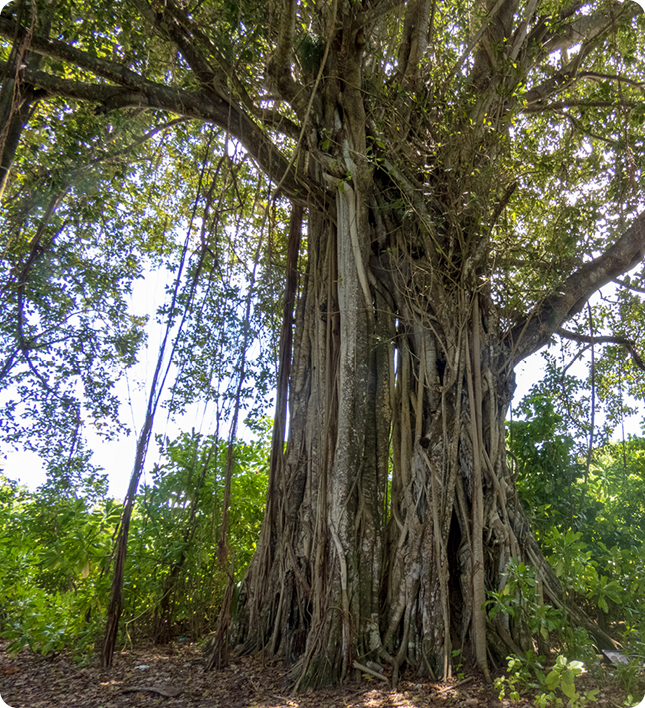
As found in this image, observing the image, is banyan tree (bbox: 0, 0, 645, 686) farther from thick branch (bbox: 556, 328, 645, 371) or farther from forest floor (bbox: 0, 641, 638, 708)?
thick branch (bbox: 556, 328, 645, 371)

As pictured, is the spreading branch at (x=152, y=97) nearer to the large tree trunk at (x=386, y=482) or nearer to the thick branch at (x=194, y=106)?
the thick branch at (x=194, y=106)

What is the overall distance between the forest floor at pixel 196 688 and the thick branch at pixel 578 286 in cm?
190

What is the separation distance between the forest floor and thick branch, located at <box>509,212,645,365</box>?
6.25 feet

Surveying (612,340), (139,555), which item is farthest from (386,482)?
(612,340)

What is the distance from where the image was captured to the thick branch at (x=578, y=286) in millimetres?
3033

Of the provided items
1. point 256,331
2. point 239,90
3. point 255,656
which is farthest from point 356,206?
point 255,656

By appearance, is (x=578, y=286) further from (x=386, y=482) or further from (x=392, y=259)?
(x=386, y=482)

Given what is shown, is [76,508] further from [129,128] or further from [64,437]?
[129,128]

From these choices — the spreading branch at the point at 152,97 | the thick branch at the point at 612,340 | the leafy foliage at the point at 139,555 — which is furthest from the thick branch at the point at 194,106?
the thick branch at the point at 612,340

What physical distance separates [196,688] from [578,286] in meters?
3.37

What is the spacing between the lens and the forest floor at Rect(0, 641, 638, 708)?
1948mm

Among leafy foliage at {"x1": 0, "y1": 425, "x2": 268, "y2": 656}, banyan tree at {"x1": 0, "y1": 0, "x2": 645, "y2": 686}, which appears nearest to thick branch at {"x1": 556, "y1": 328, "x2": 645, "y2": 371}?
banyan tree at {"x1": 0, "y1": 0, "x2": 645, "y2": 686}

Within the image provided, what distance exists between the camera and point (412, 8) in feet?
10.8

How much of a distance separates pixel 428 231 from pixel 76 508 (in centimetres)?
317
